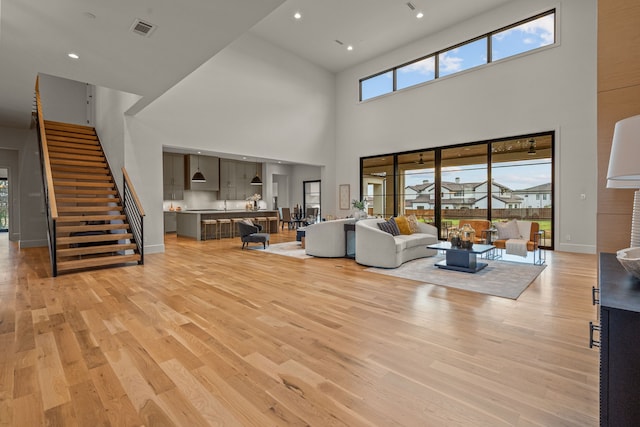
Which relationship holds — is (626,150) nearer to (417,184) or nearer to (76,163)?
(417,184)

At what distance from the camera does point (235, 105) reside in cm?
860

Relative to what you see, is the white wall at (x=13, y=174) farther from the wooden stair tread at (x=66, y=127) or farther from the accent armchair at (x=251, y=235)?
the accent armchair at (x=251, y=235)

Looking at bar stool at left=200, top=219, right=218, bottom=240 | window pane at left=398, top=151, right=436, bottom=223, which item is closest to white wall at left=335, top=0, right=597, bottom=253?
window pane at left=398, top=151, right=436, bottom=223

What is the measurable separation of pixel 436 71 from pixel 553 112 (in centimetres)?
323

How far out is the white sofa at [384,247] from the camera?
5.16m

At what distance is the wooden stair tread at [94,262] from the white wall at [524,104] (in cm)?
762

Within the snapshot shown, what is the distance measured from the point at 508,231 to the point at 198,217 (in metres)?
7.93

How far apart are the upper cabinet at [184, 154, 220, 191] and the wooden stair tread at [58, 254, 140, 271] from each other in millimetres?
5733

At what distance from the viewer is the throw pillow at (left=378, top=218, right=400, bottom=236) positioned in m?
5.92

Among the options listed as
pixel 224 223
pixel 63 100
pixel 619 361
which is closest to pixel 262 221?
pixel 224 223

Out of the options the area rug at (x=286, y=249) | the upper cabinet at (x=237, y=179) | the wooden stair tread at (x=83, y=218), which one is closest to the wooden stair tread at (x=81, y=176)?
the wooden stair tread at (x=83, y=218)

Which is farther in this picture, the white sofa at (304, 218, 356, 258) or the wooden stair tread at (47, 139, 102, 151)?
the wooden stair tread at (47, 139, 102, 151)

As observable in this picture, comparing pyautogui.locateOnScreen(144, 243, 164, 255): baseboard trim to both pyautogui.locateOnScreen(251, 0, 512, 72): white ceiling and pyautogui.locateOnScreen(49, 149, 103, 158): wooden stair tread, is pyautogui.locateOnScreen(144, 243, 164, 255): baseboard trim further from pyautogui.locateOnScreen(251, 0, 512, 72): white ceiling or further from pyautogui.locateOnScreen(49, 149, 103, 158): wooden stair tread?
pyautogui.locateOnScreen(251, 0, 512, 72): white ceiling

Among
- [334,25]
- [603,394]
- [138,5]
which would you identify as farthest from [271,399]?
[334,25]
